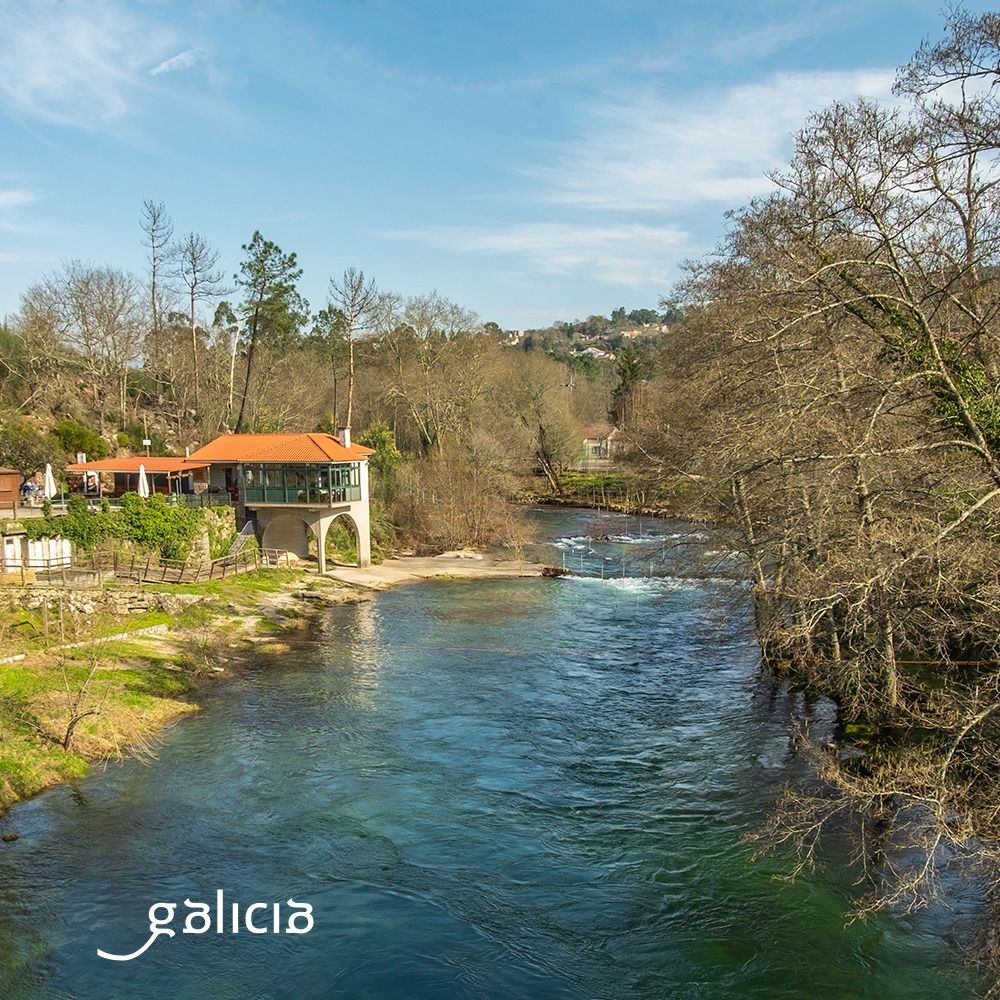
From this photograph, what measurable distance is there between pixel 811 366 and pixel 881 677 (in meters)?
6.18

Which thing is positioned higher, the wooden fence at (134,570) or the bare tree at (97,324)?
the bare tree at (97,324)

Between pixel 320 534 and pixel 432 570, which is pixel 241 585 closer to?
pixel 320 534

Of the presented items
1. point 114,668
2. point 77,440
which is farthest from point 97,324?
point 114,668

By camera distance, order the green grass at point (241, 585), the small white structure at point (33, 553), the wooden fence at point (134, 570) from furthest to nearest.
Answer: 1. the green grass at point (241, 585)
2. the small white structure at point (33, 553)
3. the wooden fence at point (134, 570)

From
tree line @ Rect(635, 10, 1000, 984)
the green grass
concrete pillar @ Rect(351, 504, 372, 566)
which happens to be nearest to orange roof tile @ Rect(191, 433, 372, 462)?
concrete pillar @ Rect(351, 504, 372, 566)

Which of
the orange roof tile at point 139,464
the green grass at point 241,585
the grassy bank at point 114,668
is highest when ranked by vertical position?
the orange roof tile at point 139,464

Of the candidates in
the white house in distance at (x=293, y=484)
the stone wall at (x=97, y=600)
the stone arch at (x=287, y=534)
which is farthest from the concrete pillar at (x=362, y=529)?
the stone wall at (x=97, y=600)

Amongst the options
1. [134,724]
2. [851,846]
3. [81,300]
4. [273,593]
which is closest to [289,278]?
[81,300]

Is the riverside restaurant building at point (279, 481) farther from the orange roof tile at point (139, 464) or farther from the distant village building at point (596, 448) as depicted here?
the distant village building at point (596, 448)

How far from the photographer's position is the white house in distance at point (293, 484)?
3966 centimetres

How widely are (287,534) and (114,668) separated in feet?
59.8

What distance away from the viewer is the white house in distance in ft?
130

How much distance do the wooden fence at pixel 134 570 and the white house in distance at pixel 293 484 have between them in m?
3.16

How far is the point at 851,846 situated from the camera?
1523cm
